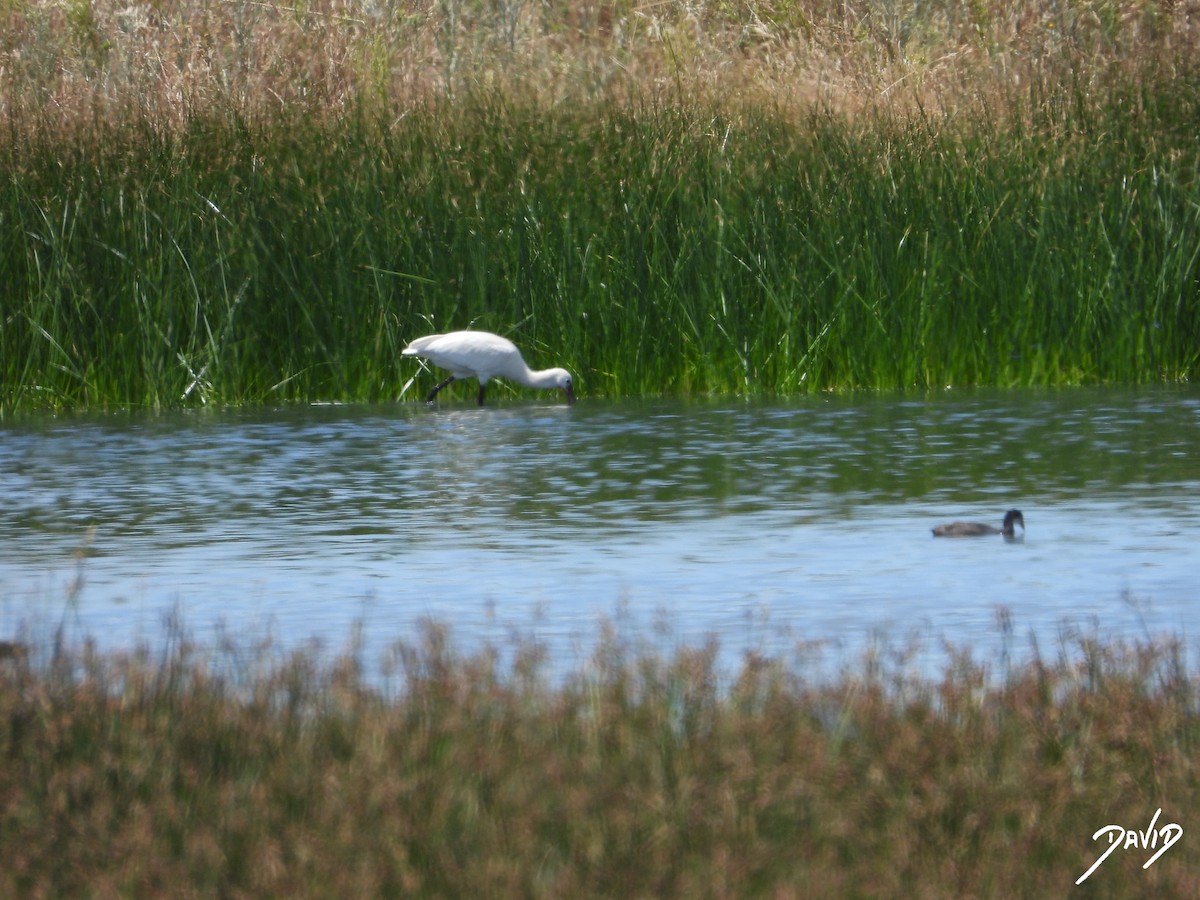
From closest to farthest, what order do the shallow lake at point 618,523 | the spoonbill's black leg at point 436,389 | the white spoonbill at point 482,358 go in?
1. the shallow lake at point 618,523
2. the white spoonbill at point 482,358
3. the spoonbill's black leg at point 436,389

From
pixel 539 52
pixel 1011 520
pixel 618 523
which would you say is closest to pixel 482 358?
pixel 618 523

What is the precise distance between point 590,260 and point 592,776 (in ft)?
28.0

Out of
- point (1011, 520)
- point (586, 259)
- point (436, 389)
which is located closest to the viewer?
point (1011, 520)

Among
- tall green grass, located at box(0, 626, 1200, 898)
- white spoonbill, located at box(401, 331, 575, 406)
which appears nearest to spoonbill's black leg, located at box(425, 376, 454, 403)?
white spoonbill, located at box(401, 331, 575, 406)

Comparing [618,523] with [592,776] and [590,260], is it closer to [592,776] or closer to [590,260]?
[592,776]

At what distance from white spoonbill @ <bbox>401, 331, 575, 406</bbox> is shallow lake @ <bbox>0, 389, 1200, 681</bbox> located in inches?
10.5

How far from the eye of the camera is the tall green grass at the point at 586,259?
39.7 ft

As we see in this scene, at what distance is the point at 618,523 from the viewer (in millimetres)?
7422

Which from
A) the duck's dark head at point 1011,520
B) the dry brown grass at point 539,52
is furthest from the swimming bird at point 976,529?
the dry brown grass at point 539,52

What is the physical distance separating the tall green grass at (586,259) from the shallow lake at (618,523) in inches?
30.1

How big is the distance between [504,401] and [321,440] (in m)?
2.59

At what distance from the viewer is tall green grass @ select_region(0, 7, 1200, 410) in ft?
39.7

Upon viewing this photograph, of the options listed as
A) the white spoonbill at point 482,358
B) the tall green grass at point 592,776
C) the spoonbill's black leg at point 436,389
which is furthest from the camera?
the spoonbill's black leg at point 436,389

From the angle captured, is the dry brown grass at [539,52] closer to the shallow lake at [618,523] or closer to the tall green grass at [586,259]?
the tall green grass at [586,259]
